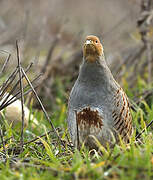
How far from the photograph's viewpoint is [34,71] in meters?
5.70

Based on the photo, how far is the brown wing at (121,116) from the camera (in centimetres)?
296

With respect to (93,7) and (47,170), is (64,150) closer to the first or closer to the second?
(47,170)

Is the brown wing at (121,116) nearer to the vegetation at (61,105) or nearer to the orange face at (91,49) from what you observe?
the vegetation at (61,105)

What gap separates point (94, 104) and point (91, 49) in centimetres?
42

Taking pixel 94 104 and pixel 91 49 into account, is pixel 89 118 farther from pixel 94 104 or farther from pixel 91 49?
pixel 91 49

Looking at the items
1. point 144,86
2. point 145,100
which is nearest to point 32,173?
point 145,100

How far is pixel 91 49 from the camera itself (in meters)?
2.92

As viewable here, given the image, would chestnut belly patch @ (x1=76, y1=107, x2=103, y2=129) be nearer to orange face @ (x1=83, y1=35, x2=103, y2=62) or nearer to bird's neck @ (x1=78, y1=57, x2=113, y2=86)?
bird's neck @ (x1=78, y1=57, x2=113, y2=86)

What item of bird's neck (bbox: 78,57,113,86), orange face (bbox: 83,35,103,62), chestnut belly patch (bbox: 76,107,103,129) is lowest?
chestnut belly patch (bbox: 76,107,103,129)

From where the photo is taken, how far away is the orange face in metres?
2.91

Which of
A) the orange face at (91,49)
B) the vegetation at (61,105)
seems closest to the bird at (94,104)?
the orange face at (91,49)

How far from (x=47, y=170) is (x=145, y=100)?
250cm

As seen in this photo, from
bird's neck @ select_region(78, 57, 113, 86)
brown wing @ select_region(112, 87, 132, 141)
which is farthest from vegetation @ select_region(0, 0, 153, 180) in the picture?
bird's neck @ select_region(78, 57, 113, 86)

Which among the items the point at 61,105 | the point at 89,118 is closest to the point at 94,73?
the point at 89,118
